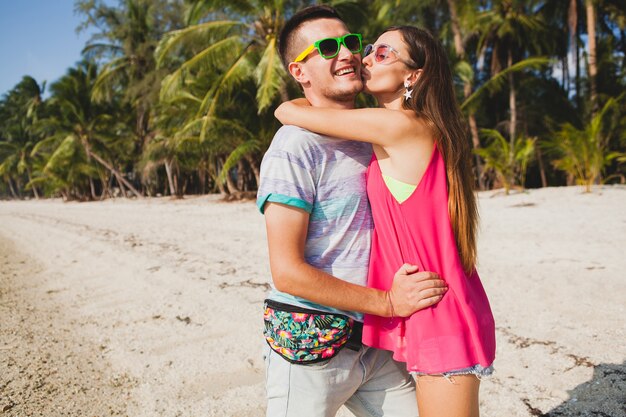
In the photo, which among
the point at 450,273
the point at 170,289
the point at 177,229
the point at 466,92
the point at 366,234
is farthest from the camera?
the point at 466,92

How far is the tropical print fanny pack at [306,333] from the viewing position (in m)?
1.26

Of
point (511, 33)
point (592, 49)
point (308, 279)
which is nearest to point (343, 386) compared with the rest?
point (308, 279)

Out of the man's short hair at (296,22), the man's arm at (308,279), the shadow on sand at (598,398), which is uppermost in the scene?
the man's short hair at (296,22)

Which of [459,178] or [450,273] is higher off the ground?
→ [459,178]

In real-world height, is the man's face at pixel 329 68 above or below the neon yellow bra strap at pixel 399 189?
above

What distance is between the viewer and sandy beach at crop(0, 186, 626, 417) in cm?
262

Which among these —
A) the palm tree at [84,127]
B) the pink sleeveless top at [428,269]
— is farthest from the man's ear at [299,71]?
the palm tree at [84,127]

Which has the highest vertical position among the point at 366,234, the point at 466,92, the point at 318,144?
the point at 466,92

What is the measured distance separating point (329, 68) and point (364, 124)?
350 millimetres

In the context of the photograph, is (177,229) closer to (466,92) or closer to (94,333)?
(94,333)

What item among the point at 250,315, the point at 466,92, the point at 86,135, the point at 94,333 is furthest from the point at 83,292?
the point at 86,135

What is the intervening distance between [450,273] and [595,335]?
269 centimetres

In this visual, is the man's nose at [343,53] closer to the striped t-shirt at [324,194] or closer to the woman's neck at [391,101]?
the woman's neck at [391,101]

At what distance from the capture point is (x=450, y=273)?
126cm
